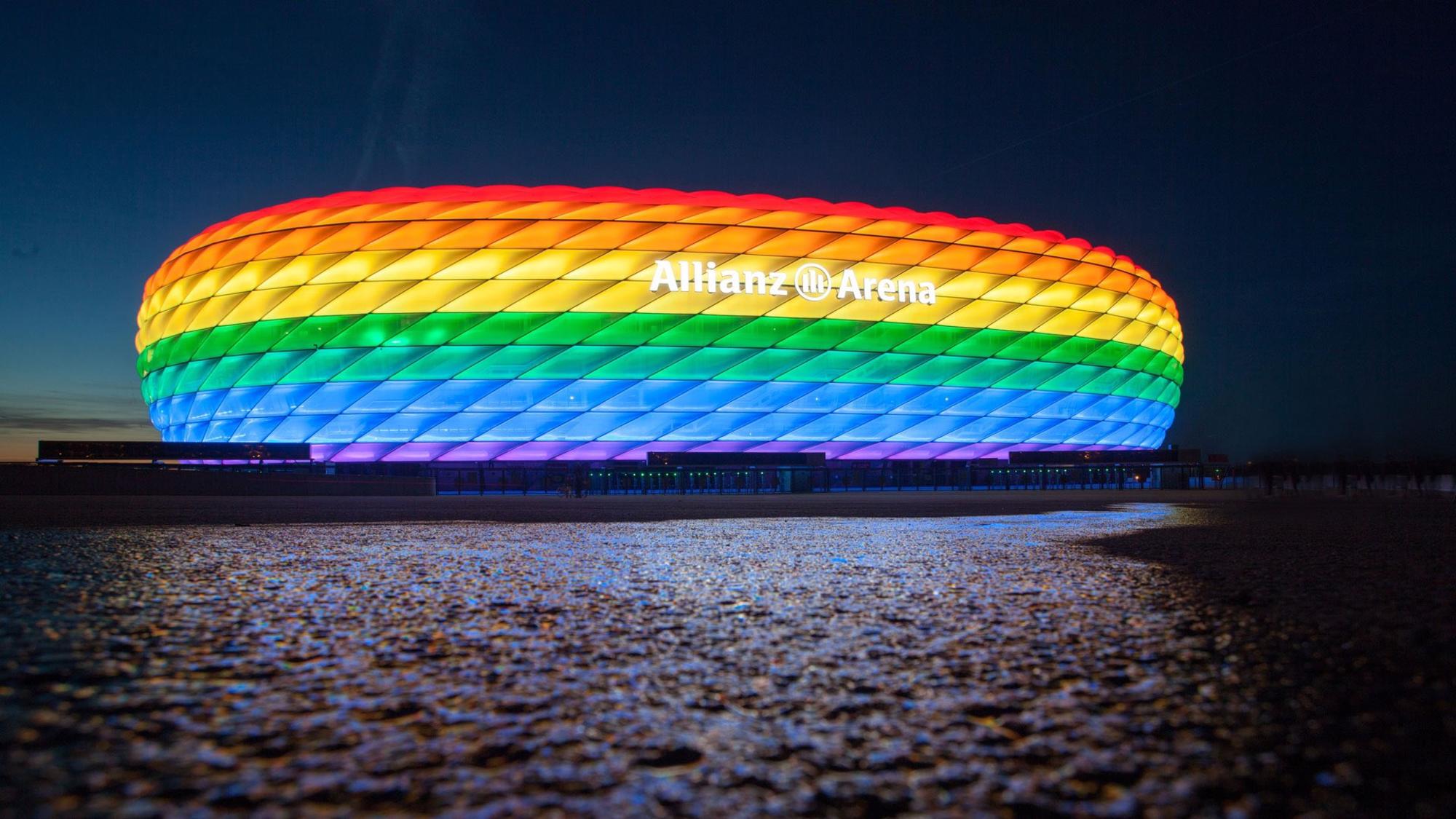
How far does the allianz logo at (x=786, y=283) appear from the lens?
91.5 feet

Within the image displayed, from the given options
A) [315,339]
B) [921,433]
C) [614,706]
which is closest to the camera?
[614,706]

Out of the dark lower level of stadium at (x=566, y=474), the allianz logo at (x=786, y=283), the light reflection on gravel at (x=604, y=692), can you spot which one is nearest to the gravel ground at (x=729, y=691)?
the light reflection on gravel at (x=604, y=692)

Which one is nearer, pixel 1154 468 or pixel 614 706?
pixel 614 706

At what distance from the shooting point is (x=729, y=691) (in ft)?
5.79

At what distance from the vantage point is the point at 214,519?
8648mm

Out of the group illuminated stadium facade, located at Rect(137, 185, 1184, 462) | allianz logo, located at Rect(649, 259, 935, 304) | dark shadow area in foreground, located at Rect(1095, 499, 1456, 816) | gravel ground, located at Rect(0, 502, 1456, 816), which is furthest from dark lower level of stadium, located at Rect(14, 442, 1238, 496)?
dark shadow area in foreground, located at Rect(1095, 499, 1456, 816)

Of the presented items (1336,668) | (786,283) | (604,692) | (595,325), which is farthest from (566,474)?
(1336,668)

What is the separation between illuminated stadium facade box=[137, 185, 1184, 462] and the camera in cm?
2727

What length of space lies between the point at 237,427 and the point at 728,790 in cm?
3244

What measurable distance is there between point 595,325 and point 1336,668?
26.2m

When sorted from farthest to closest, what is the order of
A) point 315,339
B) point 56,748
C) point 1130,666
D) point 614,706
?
point 315,339 < point 1130,666 < point 614,706 < point 56,748

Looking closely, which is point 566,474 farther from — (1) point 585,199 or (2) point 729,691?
(2) point 729,691

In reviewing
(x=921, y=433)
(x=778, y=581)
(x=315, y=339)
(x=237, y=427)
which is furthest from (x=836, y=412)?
(x=778, y=581)

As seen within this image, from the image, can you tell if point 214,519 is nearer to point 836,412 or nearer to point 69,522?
point 69,522
